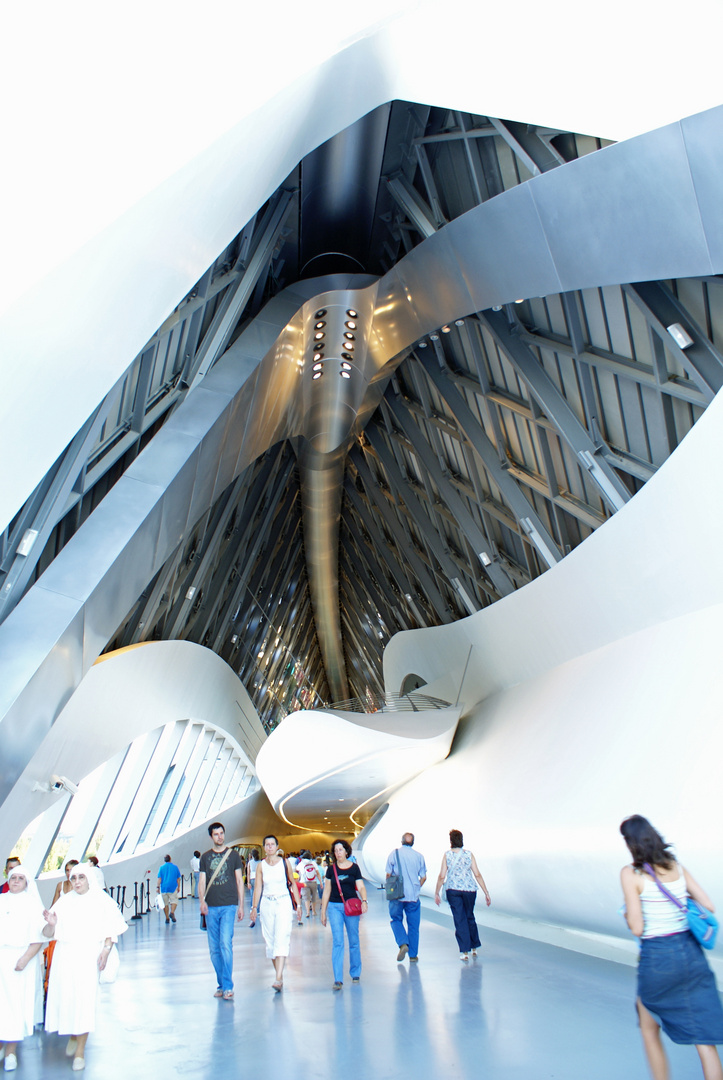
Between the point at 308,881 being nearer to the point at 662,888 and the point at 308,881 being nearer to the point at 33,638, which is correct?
the point at 33,638

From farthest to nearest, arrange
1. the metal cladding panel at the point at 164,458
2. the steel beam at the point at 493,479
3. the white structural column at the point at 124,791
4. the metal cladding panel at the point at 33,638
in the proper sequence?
the white structural column at the point at 124,791 → the steel beam at the point at 493,479 → the metal cladding panel at the point at 164,458 → the metal cladding panel at the point at 33,638

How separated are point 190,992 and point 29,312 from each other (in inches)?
231

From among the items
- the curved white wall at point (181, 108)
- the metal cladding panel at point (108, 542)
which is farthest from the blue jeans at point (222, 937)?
the metal cladding panel at point (108, 542)

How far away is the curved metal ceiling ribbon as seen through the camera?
281 inches

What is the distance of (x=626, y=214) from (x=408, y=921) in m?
7.61

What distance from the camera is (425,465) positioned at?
19.0 m

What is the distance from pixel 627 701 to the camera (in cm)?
1066

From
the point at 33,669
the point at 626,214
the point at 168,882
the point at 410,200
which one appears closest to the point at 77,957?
the point at 33,669

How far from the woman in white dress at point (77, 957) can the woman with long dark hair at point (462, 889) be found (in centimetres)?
364

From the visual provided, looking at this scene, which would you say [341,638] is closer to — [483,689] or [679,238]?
[483,689]

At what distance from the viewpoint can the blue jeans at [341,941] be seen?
265 inches

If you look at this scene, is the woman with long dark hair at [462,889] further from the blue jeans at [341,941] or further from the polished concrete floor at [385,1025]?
the blue jeans at [341,941]

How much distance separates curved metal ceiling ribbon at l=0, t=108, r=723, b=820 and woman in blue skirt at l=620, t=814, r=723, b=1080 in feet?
18.8

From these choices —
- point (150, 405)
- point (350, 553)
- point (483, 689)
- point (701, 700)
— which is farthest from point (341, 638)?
point (701, 700)
